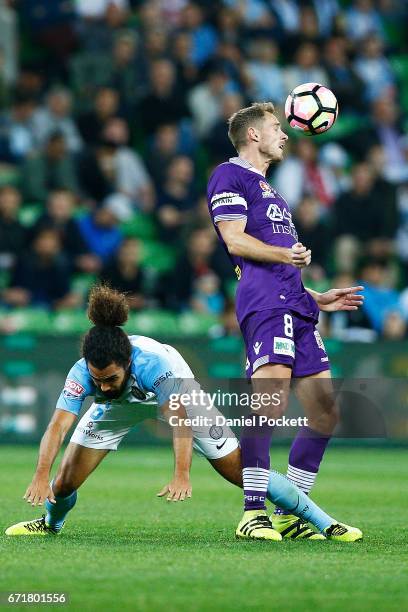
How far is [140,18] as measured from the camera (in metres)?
18.2

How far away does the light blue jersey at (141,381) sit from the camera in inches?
264

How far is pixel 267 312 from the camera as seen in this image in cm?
717

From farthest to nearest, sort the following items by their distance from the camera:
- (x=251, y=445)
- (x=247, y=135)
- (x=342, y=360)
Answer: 1. (x=342, y=360)
2. (x=247, y=135)
3. (x=251, y=445)

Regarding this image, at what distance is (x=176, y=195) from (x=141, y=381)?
987cm

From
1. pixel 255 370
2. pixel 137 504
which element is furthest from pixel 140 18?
pixel 255 370

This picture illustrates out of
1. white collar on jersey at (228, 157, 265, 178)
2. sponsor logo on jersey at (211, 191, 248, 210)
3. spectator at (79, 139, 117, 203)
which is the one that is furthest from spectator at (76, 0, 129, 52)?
sponsor logo on jersey at (211, 191, 248, 210)

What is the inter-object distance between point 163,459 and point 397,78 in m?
9.15

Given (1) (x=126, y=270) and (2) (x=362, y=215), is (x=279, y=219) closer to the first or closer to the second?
(1) (x=126, y=270)

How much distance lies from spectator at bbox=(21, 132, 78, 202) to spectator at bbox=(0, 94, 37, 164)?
479 millimetres

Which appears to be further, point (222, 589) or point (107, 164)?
point (107, 164)

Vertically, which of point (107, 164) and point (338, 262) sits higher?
point (107, 164)

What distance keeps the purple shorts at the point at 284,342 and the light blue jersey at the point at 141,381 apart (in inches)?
17.8

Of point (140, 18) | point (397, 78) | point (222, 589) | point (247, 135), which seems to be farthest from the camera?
point (397, 78)

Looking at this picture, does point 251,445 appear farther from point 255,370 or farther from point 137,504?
point 137,504
